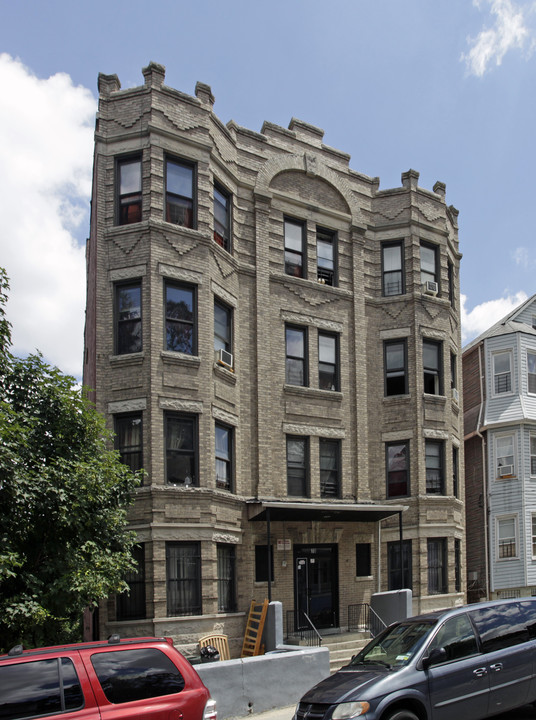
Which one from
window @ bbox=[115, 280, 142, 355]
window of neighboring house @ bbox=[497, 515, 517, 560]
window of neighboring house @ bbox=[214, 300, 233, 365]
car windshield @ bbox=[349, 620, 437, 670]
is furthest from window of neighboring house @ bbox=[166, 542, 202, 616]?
window of neighboring house @ bbox=[497, 515, 517, 560]

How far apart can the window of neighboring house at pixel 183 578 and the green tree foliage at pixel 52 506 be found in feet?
11.0

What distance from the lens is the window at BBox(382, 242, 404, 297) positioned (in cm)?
2325

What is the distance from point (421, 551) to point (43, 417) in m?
12.7

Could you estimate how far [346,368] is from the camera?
21.8 metres

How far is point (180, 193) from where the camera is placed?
1862 cm

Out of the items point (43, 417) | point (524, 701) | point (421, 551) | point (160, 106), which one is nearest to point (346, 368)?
point (421, 551)

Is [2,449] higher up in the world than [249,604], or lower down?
higher up

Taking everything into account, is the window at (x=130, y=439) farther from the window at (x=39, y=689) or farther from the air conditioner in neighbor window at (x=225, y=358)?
the window at (x=39, y=689)

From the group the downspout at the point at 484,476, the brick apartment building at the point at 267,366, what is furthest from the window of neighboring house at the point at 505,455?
the brick apartment building at the point at 267,366

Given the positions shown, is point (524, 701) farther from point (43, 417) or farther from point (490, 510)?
point (490, 510)

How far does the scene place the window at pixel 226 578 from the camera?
17.7m

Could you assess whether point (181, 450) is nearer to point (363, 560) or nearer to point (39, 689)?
point (363, 560)

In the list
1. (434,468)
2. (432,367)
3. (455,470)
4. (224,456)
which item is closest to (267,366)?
(224,456)

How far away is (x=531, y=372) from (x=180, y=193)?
A: 16008mm
